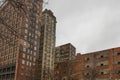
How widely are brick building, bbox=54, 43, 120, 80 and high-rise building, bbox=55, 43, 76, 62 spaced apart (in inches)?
2376

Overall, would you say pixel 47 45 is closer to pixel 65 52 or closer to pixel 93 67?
pixel 65 52

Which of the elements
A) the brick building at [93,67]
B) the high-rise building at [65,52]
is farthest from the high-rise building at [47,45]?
the brick building at [93,67]

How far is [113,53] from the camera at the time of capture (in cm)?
6259

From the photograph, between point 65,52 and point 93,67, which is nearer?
point 93,67

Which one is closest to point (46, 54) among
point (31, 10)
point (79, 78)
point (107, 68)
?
point (79, 78)

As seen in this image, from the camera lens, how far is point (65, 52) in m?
137

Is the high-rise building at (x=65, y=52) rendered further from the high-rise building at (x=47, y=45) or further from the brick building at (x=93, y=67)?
the brick building at (x=93, y=67)

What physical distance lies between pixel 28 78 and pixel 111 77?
4237cm

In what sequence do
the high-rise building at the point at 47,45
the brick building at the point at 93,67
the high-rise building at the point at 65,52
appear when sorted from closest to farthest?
the brick building at the point at 93,67, the high-rise building at the point at 47,45, the high-rise building at the point at 65,52

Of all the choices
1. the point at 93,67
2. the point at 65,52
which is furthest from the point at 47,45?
the point at 93,67

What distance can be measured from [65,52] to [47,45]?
29.5m

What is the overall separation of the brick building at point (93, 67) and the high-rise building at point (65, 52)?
198ft

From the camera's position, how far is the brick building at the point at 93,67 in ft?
202

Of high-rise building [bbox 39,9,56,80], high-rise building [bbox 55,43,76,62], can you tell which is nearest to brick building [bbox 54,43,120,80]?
high-rise building [bbox 39,9,56,80]
